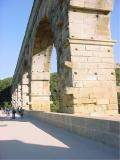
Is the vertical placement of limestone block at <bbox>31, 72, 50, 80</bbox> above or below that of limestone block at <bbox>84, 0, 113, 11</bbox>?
below

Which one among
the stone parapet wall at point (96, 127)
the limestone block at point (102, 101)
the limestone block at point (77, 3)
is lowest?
the stone parapet wall at point (96, 127)

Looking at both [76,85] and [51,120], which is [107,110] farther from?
[51,120]

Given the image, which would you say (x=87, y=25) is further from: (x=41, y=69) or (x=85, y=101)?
(x=41, y=69)

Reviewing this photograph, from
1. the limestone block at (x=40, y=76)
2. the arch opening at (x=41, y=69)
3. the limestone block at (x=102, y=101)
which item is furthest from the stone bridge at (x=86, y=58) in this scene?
the limestone block at (x=40, y=76)

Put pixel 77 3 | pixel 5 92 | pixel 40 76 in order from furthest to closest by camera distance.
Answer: pixel 5 92, pixel 40 76, pixel 77 3

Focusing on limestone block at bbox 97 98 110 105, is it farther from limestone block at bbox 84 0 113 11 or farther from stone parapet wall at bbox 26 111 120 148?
A: limestone block at bbox 84 0 113 11

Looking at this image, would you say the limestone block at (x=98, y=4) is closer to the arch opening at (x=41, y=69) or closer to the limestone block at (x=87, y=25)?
the limestone block at (x=87, y=25)

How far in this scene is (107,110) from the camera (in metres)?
11.0

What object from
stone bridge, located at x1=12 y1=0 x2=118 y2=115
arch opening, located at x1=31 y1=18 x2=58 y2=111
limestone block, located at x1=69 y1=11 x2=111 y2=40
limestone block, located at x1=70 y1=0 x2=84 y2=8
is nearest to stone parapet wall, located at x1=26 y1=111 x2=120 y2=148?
stone bridge, located at x1=12 y1=0 x2=118 y2=115

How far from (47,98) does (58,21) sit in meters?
12.0

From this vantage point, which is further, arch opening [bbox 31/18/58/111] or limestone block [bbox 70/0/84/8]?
arch opening [bbox 31/18/58/111]

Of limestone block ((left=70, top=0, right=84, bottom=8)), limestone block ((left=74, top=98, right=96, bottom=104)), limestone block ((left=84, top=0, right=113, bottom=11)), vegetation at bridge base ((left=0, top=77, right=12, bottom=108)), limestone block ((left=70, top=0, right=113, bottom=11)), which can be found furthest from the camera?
vegetation at bridge base ((left=0, top=77, right=12, bottom=108))

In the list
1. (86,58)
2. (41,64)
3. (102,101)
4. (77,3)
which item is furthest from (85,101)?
(41,64)

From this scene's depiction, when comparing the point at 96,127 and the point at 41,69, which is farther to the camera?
the point at 41,69
